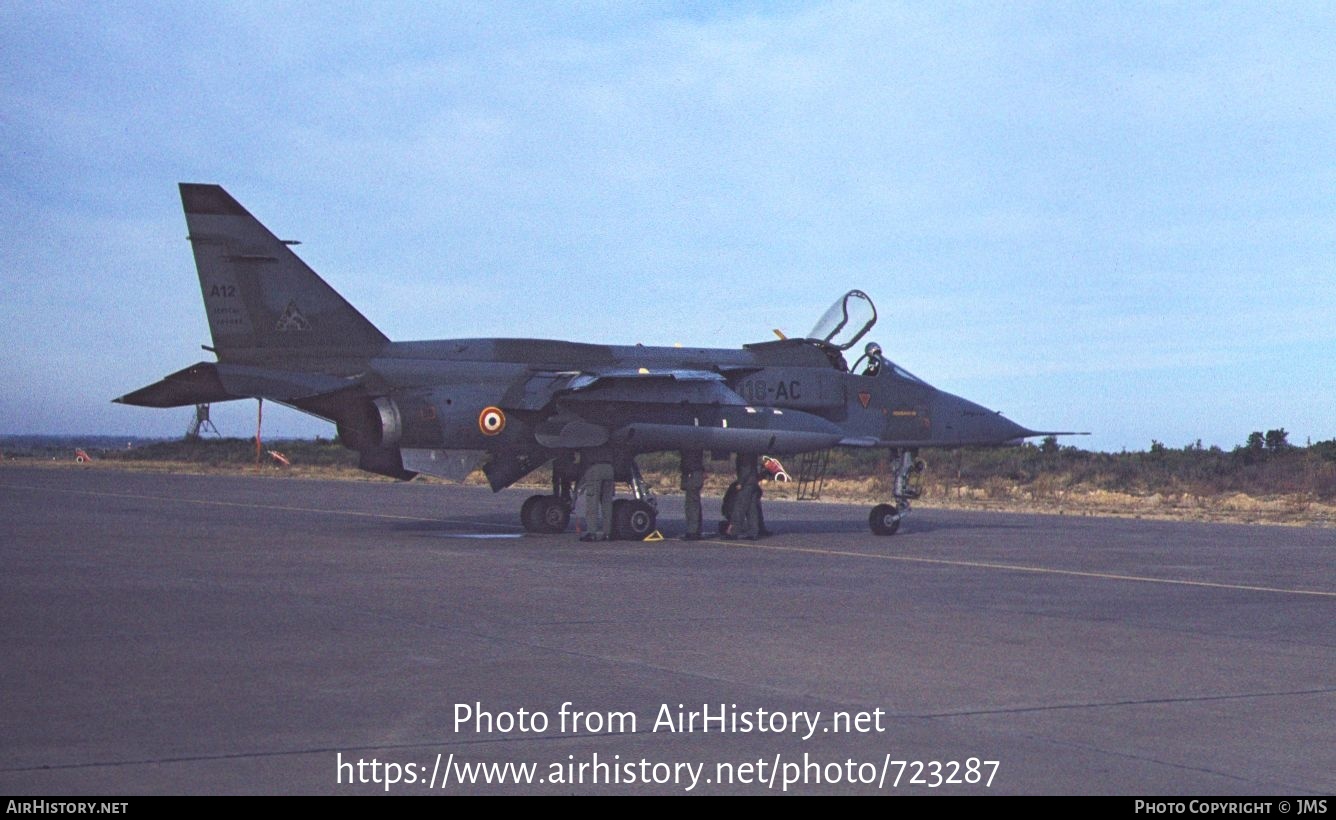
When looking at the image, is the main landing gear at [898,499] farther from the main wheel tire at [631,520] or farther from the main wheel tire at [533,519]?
the main wheel tire at [533,519]

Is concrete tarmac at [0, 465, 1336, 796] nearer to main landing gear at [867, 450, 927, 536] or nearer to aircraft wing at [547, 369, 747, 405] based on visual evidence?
aircraft wing at [547, 369, 747, 405]

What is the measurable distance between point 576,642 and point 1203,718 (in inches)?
168

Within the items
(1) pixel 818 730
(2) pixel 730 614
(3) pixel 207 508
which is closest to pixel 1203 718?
(1) pixel 818 730

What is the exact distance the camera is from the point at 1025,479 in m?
45.5

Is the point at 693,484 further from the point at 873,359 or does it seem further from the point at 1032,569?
the point at 1032,569

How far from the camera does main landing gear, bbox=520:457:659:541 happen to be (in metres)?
21.3

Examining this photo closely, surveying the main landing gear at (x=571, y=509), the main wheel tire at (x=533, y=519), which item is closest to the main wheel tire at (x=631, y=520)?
the main landing gear at (x=571, y=509)

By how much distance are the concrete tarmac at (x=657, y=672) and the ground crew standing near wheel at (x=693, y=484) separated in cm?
346

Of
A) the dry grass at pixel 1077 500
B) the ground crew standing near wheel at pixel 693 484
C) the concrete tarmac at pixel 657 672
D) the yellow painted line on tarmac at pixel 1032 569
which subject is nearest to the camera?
the concrete tarmac at pixel 657 672

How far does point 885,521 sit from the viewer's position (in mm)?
22969

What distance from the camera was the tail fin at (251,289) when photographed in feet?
66.1

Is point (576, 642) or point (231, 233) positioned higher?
point (231, 233)

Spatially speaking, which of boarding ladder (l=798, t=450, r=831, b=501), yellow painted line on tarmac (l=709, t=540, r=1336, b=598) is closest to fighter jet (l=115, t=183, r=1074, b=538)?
boarding ladder (l=798, t=450, r=831, b=501)
